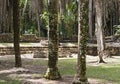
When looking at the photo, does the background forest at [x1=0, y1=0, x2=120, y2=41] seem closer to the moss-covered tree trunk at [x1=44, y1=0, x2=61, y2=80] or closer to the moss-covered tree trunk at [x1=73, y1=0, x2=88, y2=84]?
the moss-covered tree trunk at [x1=44, y1=0, x2=61, y2=80]

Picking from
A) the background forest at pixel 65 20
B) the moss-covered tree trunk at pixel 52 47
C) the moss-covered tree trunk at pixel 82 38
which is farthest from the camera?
the background forest at pixel 65 20

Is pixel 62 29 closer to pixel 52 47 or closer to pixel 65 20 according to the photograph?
pixel 65 20

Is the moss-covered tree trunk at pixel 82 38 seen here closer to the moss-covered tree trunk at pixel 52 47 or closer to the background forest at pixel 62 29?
the background forest at pixel 62 29

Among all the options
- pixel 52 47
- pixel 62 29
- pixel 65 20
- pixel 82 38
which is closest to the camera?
pixel 82 38

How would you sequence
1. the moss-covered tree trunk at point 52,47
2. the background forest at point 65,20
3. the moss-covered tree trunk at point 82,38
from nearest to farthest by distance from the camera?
the moss-covered tree trunk at point 82,38 → the moss-covered tree trunk at point 52,47 → the background forest at point 65,20

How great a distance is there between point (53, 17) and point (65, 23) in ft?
93.9

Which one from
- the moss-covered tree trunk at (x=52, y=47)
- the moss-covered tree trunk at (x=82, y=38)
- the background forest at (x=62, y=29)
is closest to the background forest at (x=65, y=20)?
the background forest at (x=62, y=29)

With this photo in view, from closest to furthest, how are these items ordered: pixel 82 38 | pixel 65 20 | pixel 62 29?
1. pixel 82 38
2. pixel 62 29
3. pixel 65 20

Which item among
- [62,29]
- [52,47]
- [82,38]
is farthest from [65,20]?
[82,38]

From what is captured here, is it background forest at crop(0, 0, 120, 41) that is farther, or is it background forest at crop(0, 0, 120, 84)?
background forest at crop(0, 0, 120, 41)

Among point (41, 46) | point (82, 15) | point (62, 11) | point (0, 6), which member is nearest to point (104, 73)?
point (82, 15)

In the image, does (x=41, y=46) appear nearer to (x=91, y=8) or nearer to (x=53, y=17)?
(x=91, y=8)

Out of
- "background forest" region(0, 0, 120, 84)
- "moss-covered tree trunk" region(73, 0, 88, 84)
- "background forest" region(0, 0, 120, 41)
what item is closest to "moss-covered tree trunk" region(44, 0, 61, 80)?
"background forest" region(0, 0, 120, 84)

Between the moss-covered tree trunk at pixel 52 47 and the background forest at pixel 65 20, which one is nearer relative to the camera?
→ the moss-covered tree trunk at pixel 52 47
